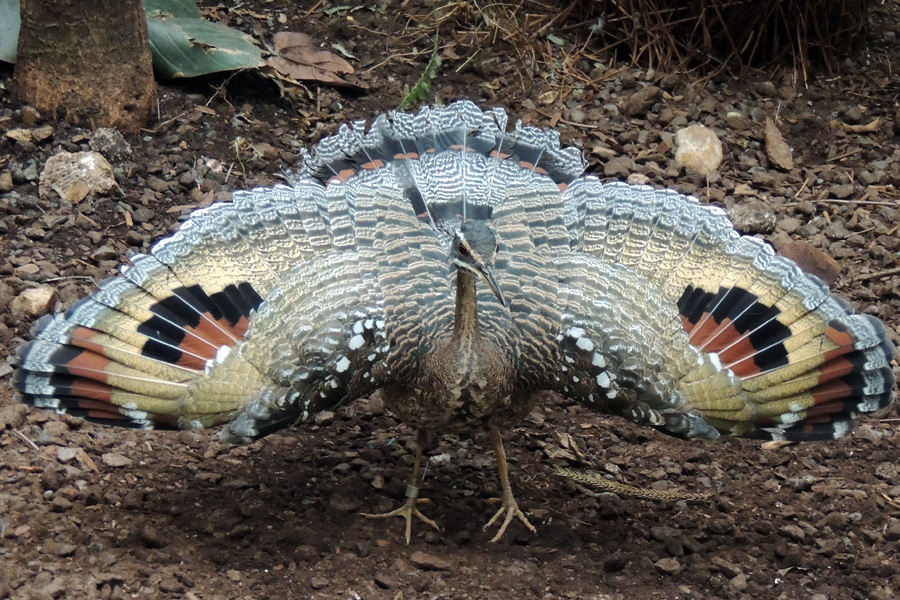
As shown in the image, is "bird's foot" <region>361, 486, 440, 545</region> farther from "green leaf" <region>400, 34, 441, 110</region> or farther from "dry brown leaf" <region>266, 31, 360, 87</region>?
"dry brown leaf" <region>266, 31, 360, 87</region>

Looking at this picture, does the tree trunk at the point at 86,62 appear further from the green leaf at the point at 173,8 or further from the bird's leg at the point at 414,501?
the bird's leg at the point at 414,501

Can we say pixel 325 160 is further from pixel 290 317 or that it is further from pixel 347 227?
pixel 290 317

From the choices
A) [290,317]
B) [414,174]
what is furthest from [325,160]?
[290,317]

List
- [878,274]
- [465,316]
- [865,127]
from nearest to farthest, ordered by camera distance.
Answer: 1. [465,316]
2. [878,274]
3. [865,127]

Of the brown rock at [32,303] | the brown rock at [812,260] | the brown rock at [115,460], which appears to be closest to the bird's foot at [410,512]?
the brown rock at [115,460]

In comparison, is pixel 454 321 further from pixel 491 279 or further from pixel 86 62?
pixel 86 62

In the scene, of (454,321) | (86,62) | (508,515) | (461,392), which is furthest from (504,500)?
(86,62)
